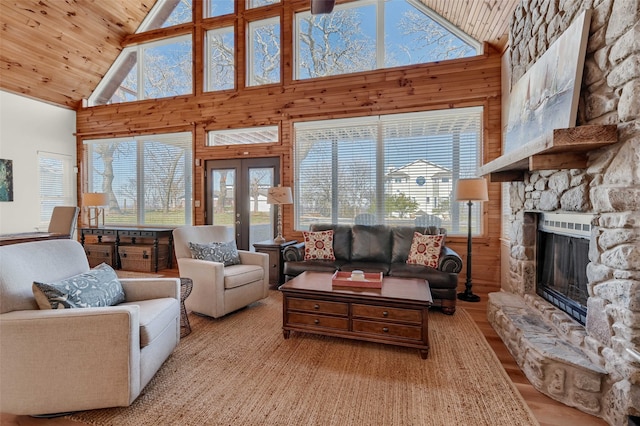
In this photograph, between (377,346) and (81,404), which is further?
(377,346)

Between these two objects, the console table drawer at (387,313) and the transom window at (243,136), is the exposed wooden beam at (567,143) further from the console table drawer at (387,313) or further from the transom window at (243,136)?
the transom window at (243,136)

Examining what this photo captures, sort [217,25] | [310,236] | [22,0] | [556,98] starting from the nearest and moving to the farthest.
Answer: [556,98], [310,236], [22,0], [217,25]

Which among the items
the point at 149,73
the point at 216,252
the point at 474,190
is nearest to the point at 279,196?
the point at 216,252

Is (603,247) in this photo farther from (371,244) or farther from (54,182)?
(54,182)

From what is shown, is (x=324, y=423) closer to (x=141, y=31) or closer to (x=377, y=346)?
(x=377, y=346)

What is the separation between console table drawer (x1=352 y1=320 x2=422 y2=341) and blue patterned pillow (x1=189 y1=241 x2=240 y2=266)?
5.76 ft

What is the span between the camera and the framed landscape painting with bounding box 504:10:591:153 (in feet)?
6.59

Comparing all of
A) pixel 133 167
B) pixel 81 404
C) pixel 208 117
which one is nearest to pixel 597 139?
pixel 81 404

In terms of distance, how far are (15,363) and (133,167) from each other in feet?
18.1

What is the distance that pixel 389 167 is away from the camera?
4699mm

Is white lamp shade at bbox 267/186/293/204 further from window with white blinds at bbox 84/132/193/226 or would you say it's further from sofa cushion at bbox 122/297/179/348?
sofa cushion at bbox 122/297/179/348

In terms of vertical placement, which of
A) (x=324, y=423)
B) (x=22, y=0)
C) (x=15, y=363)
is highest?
(x=22, y=0)

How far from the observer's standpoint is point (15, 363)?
5.23ft

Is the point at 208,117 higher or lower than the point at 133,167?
higher
